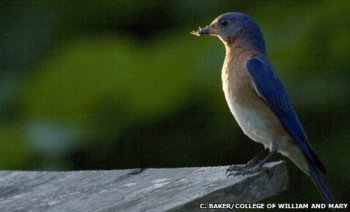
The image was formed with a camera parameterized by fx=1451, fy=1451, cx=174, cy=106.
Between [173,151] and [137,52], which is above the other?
[137,52]

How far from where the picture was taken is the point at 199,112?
22.4 feet

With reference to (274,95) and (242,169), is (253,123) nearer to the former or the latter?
(274,95)

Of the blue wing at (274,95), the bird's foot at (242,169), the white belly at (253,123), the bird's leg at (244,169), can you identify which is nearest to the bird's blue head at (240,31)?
the blue wing at (274,95)

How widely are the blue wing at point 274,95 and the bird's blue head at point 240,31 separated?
0.22 metres

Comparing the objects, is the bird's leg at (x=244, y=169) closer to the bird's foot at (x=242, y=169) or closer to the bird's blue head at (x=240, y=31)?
the bird's foot at (x=242, y=169)

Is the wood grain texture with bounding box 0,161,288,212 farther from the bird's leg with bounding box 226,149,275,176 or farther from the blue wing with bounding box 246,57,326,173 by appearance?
the blue wing with bounding box 246,57,326,173

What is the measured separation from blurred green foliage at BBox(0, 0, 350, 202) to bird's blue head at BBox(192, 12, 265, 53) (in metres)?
0.45

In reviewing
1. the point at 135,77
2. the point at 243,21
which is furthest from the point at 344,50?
the point at 135,77

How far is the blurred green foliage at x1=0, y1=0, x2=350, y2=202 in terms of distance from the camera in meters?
6.55

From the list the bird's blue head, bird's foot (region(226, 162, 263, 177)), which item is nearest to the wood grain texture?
bird's foot (region(226, 162, 263, 177))

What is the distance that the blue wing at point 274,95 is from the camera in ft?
18.7

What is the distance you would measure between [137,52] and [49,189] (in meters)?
2.12

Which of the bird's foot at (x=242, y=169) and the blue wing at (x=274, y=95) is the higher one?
the blue wing at (x=274, y=95)

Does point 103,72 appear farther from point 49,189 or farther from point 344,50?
point 49,189
